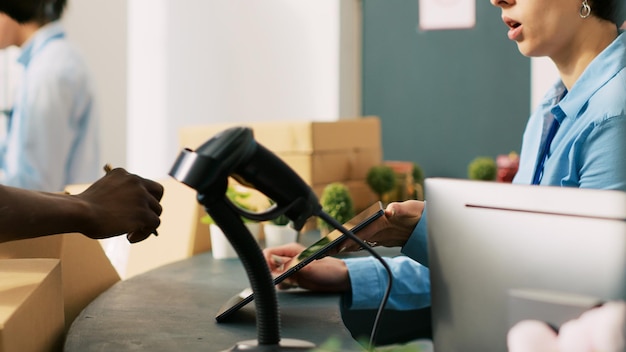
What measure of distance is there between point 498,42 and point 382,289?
3087mm

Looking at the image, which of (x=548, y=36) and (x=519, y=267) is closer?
(x=519, y=267)

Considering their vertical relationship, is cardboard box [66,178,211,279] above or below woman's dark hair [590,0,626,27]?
below

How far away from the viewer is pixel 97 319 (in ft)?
3.56

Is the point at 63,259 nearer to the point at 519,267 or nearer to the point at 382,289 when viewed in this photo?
the point at 382,289

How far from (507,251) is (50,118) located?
201 centimetres

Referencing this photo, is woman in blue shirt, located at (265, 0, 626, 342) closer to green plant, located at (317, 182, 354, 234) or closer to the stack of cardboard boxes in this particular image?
green plant, located at (317, 182, 354, 234)

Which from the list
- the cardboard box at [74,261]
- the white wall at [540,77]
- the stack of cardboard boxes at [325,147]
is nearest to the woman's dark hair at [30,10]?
the stack of cardboard boxes at [325,147]

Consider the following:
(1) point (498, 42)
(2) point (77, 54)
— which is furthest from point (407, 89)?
(2) point (77, 54)

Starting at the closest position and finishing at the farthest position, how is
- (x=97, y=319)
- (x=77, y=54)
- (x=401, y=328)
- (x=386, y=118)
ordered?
(x=97, y=319), (x=401, y=328), (x=77, y=54), (x=386, y=118)

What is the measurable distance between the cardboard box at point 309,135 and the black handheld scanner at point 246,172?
1.49 m

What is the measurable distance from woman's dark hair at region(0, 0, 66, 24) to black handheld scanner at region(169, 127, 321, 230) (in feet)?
6.54

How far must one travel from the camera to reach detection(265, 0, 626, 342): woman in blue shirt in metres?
1.15

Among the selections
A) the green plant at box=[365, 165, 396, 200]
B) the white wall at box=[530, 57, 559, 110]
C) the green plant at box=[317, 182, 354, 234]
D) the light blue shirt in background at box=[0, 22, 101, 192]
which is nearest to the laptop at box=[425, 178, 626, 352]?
the green plant at box=[317, 182, 354, 234]

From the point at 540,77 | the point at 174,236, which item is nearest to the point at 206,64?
the point at 540,77
